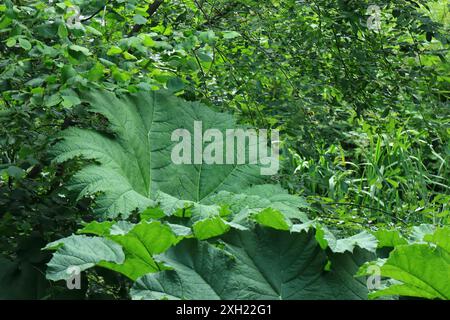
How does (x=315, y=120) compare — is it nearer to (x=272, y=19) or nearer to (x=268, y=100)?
(x=268, y=100)

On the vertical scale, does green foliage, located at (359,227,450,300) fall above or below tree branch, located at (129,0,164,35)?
below

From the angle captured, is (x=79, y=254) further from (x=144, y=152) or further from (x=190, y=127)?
(x=190, y=127)

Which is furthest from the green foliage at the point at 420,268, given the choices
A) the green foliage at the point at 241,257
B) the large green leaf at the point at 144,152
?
the large green leaf at the point at 144,152

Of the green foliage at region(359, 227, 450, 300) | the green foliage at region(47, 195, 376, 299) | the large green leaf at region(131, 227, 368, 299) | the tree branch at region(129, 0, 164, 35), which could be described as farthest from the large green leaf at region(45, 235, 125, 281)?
the tree branch at region(129, 0, 164, 35)

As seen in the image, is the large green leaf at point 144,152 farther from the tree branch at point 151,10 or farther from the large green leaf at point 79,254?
the tree branch at point 151,10

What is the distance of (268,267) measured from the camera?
2.00 m

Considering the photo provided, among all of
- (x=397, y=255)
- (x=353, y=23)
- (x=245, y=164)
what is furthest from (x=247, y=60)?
(x=397, y=255)

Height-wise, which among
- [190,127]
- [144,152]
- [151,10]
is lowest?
[144,152]

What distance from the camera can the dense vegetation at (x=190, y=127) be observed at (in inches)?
77.2

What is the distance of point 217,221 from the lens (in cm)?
200

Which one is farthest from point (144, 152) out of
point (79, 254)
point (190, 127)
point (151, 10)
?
point (151, 10)

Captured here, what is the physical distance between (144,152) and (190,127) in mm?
223

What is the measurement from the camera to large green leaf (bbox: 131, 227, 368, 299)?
76.2 inches

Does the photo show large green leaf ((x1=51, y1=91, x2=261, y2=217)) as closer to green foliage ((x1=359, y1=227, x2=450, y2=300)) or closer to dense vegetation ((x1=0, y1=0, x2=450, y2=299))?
dense vegetation ((x1=0, y1=0, x2=450, y2=299))
